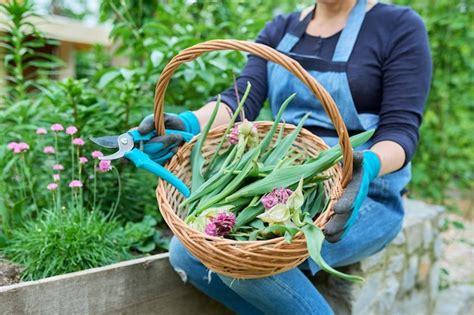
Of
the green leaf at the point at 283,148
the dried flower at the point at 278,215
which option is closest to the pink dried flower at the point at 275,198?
the dried flower at the point at 278,215

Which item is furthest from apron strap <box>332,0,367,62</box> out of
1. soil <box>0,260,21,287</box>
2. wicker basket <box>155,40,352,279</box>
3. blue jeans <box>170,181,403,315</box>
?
soil <box>0,260,21,287</box>

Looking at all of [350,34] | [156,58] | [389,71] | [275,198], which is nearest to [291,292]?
[275,198]

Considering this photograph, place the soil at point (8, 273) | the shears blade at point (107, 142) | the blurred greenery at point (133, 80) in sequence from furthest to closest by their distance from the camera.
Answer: the blurred greenery at point (133, 80)
the soil at point (8, 273)
the shears blade at point (107, 142)

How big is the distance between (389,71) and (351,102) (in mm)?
137

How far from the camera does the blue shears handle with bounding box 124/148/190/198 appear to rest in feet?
3.49

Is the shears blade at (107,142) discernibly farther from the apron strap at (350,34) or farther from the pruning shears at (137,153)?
the apron strap at (350,34)

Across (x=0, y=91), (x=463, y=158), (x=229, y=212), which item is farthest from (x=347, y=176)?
(x=463, y=158)

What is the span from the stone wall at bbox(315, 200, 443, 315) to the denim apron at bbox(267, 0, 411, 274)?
0.83 feet

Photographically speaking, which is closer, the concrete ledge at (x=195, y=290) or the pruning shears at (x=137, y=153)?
the pruning shears at (x=137, y=153)

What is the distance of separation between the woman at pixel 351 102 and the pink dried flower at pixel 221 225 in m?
0.24

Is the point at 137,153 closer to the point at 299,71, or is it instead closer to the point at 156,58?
→ the point at 299,71

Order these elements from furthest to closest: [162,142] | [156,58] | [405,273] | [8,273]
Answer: [405,273] → [156,58] → [8,273] → [162,142]

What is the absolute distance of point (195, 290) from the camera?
5.03ft

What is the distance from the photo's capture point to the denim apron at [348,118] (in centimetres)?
143
